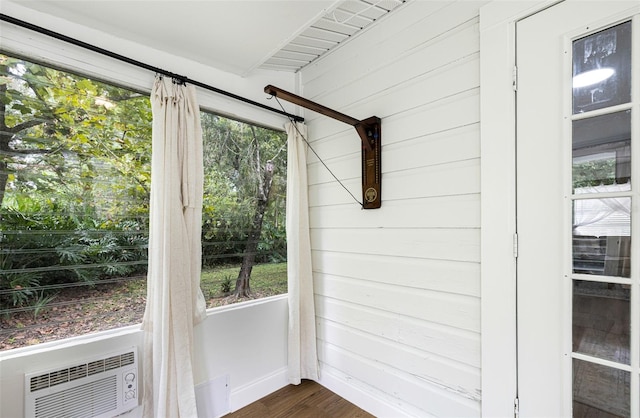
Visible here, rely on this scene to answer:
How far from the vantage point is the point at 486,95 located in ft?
4.58

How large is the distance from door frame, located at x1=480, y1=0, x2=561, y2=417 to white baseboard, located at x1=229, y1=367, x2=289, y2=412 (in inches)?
56.5

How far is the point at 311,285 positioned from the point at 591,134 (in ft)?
6.15

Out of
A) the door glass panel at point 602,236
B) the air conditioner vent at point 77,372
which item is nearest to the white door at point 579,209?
the door glass panel at point 602,236

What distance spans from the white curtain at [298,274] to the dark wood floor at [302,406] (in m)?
0.11

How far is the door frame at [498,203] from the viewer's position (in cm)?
131

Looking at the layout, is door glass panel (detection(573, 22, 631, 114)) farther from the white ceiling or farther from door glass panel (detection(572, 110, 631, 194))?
the white ceiling

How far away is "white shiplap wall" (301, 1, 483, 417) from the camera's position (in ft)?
4.88

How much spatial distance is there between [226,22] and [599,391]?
2.55 metres

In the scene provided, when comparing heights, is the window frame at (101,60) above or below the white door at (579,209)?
above

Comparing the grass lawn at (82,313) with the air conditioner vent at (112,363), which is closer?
the grass lawn at (82,313)

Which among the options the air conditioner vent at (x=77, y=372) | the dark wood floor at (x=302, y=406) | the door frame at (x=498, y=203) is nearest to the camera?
the door frame at (x=498, y=203)

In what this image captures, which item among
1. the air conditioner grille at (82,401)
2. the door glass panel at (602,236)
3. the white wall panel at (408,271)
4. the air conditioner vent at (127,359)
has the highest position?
the door glass panel at (602,236)

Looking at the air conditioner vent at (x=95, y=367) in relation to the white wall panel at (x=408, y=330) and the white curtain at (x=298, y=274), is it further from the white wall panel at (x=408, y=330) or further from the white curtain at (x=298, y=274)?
the white wall panel at (x=408, y=330)

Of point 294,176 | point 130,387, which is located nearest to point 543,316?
point 294,176
